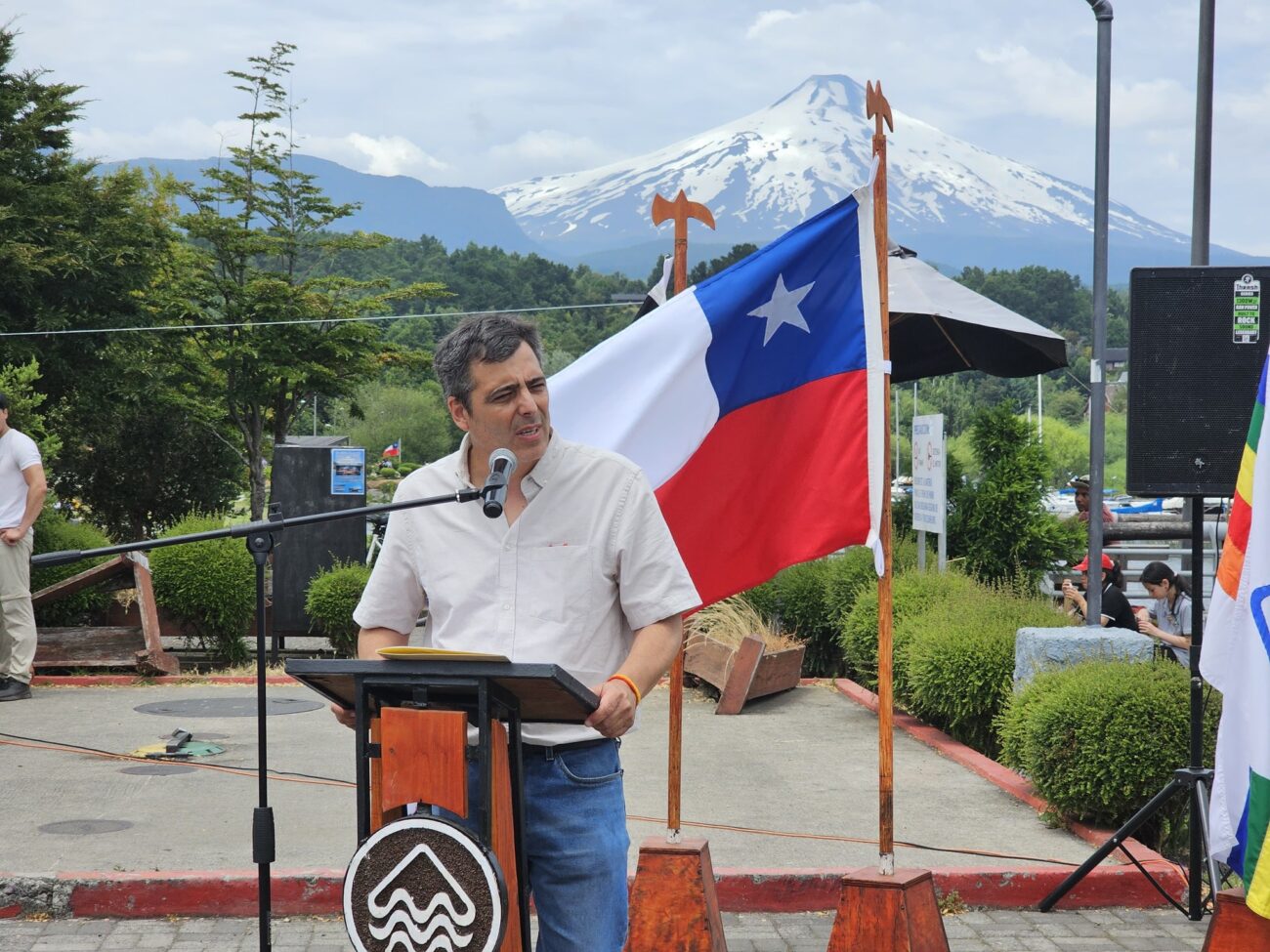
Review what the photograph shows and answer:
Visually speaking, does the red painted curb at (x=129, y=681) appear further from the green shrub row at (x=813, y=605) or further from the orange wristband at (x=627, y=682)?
the orange wristband at (x=627, y=682)

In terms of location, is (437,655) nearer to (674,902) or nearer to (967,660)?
(674,902)

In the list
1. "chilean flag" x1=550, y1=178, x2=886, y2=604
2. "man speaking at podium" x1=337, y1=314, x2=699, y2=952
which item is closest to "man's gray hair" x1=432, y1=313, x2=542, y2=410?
"man speaking at podium" x1=337, y1=314, x2=699, y2=952

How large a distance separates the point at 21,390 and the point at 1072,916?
12.6 metres

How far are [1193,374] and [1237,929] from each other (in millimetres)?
2497

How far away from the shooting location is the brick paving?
544cm

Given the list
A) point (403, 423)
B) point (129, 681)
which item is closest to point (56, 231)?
point (129, 681)

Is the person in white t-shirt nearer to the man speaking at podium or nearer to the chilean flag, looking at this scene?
the chilean flag

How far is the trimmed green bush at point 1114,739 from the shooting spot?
21.5ft

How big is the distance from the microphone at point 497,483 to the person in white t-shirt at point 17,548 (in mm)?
7655

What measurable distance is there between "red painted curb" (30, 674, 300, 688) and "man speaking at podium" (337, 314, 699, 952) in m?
8.75

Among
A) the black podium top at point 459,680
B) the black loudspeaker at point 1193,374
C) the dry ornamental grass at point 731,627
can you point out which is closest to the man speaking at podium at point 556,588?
the black podium top at point 459,680

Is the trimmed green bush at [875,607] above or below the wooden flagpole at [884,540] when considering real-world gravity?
below

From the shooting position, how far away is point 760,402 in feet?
16.6

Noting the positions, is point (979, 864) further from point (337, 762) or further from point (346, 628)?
point (346, 628)
